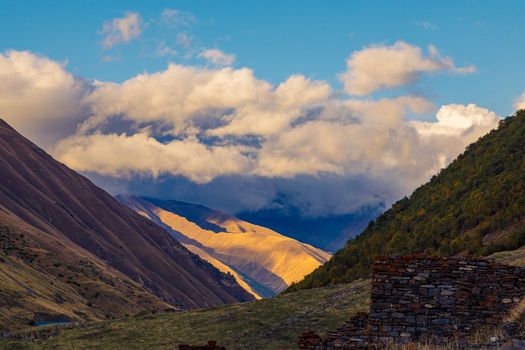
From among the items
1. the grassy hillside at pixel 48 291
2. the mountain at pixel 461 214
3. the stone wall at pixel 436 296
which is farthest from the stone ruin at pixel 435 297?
the grassy hillside at pixel 48 291

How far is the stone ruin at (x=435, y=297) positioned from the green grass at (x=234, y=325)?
1669cm

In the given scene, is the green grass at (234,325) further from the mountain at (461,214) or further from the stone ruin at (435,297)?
the mountain at (461,214)

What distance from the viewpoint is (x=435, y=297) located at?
880 inches

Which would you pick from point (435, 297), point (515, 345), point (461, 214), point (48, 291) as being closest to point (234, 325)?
point (435, 297)

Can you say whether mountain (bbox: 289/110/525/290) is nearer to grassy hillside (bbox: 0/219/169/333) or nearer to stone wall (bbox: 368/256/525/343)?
stone wall (bbox: 368/256/525/343)

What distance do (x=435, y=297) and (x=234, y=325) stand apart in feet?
80.7

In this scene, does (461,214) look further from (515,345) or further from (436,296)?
(515,345)

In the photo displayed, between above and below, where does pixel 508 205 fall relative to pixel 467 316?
above

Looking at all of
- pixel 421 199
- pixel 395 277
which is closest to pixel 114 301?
pixel 421 199

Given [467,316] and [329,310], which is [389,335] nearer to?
[467,316]

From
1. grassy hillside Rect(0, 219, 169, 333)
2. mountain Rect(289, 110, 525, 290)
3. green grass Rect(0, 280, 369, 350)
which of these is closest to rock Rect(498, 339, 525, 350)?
green grass Rect(0, 280, 369, 350)

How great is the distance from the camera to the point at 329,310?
4500 cm

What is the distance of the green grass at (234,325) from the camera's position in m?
42.1

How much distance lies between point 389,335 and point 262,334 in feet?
69.9
